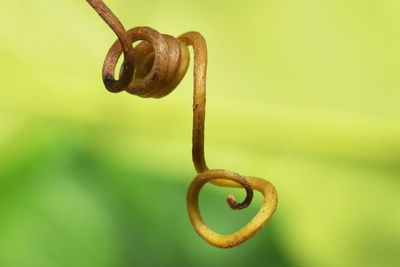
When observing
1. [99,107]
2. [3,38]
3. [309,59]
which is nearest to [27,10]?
[3,38]

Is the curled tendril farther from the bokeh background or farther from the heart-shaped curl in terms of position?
the bokeh background

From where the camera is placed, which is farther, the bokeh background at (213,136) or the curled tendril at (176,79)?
the bokeh background at (213,136)

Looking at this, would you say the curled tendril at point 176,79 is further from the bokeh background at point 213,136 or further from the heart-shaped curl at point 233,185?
the bokeh background at point 213,136

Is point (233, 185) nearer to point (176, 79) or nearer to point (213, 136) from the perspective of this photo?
point (176, 79)

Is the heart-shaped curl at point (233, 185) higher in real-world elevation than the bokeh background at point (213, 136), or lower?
lower

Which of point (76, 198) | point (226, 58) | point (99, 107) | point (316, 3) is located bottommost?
point (76, 198)

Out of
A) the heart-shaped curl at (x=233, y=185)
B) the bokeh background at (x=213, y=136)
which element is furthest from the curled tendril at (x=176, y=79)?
the bokeh background at (x=213, y=136)

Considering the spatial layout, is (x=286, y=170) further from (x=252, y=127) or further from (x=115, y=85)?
A: (x=115, y=85)
